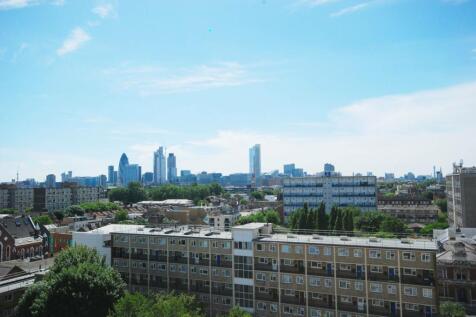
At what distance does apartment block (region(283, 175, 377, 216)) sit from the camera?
331 feet

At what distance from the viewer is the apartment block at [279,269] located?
114 feet

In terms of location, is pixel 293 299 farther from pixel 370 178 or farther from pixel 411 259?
pixel 370 178

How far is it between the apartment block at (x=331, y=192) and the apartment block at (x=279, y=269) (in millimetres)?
63228

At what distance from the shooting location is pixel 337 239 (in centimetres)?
3947

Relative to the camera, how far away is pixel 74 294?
3231 centimetres

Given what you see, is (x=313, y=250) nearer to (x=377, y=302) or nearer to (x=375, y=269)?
(x=375, y=269)

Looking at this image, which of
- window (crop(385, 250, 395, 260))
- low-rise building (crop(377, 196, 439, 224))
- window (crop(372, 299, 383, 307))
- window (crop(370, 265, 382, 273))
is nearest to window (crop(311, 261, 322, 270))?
window (crop(370, 265, 382, 273))

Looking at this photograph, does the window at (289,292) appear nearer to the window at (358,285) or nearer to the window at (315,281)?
the window at (315,281)

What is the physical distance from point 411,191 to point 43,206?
161 m

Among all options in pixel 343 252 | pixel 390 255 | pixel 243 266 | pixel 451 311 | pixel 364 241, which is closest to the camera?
pixel 390 255

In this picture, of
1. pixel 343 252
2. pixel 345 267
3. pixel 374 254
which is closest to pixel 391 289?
pixel 374 254

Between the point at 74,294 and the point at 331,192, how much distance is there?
82.2 meters

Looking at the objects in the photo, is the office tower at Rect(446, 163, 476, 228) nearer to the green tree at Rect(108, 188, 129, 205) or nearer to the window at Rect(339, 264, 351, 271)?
the window at Rect(339, 264, 351, 271)

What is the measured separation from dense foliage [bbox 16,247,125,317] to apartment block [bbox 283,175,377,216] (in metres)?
76.7
